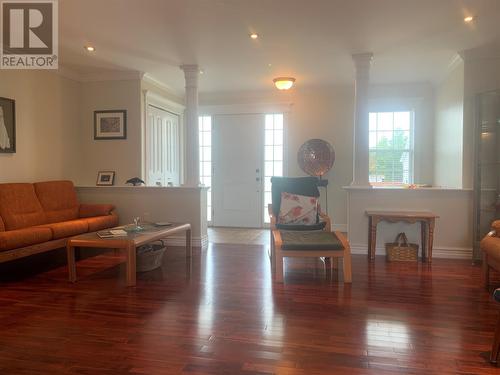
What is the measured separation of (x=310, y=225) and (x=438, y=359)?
237 centimetres

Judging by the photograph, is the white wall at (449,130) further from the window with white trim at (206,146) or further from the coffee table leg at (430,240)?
the window with white trim at (206,146)

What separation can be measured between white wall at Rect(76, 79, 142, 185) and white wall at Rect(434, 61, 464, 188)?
4.21 metres

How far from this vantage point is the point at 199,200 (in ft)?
16.3

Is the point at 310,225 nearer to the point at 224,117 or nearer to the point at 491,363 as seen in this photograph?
the point at 491,363

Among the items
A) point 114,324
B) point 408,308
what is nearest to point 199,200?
point 114,324

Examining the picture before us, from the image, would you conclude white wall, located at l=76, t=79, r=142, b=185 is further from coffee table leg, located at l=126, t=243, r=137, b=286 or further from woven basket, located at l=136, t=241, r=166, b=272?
coffee table leg, located at l=126, t=243, r=137, b=286

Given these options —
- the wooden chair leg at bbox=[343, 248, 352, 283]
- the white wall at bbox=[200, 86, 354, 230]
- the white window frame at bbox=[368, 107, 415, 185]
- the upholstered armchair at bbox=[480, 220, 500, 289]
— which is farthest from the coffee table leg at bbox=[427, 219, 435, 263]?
the white wall at bbox=[200, 86, 354, 230]

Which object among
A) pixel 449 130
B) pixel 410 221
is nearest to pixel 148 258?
pixel 410 221

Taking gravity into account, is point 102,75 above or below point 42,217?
above

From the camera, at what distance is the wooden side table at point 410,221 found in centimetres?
413

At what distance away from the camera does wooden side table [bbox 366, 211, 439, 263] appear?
4133 mm

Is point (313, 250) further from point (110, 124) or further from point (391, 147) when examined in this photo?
point (110, 124)

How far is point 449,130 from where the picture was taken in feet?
16.4

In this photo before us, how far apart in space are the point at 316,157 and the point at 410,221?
2.27 m
